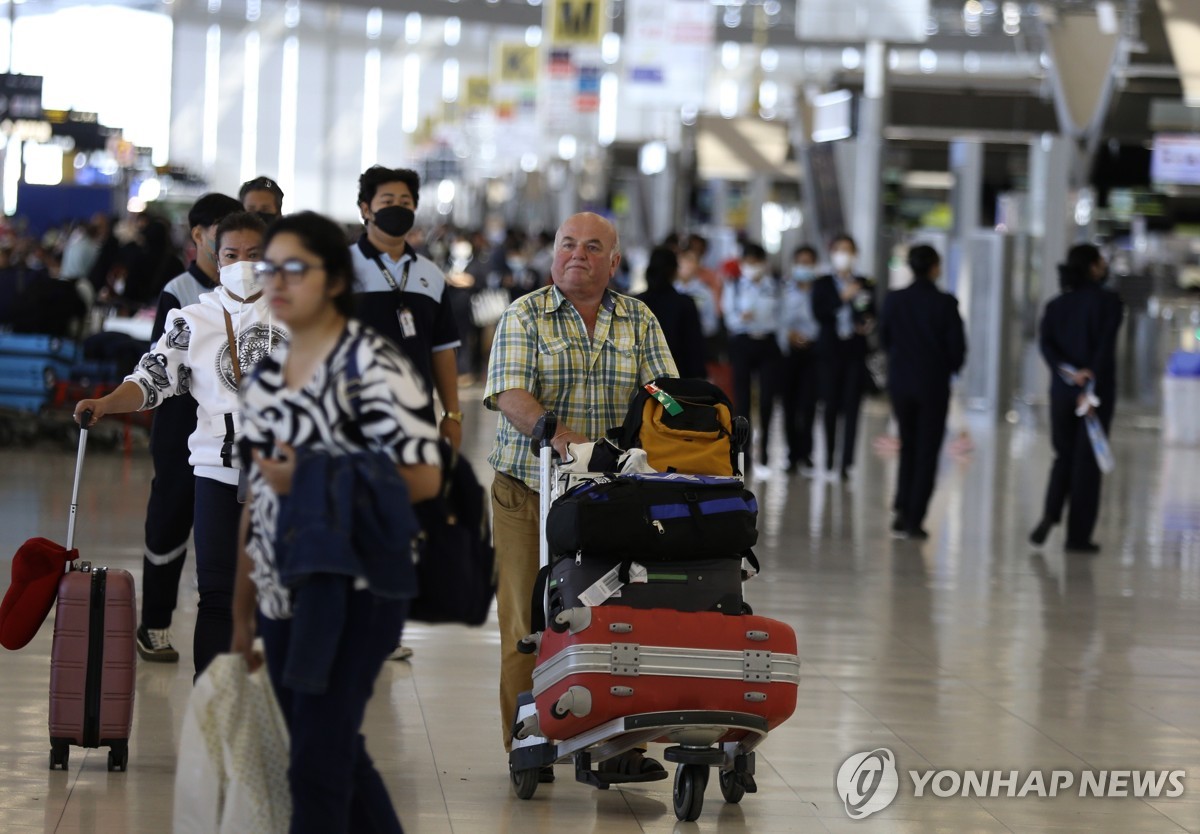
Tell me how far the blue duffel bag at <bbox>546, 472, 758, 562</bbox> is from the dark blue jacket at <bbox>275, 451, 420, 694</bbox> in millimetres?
1424

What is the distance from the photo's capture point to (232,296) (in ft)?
18.6

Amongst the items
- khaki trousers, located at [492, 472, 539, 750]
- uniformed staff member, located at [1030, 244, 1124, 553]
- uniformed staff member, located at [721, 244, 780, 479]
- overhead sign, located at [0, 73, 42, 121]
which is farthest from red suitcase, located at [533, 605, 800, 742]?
overhead sign, located at [0, 73, 42, 121]

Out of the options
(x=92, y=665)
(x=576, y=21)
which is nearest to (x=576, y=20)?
(x=576, y=21)

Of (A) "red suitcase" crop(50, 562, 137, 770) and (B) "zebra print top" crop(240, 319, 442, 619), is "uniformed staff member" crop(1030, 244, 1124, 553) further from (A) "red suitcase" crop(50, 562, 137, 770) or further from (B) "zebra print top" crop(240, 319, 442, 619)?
(B) "zebra print top" crop(240, 319, 442, 619)

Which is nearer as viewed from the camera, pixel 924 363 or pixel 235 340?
pixel 235 340

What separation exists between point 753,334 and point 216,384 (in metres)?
10.3

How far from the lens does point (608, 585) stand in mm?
5324

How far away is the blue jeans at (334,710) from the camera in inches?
153

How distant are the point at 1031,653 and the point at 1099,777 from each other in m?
2.21

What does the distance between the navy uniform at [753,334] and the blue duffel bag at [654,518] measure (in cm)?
1010

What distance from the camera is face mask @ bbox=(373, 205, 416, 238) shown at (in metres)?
6.44

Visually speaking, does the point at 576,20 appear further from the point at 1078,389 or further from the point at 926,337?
the point at 1078,389

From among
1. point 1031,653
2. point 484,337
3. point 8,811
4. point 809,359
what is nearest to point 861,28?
point 809,359

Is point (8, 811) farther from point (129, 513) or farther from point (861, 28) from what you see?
point (861, 28)
